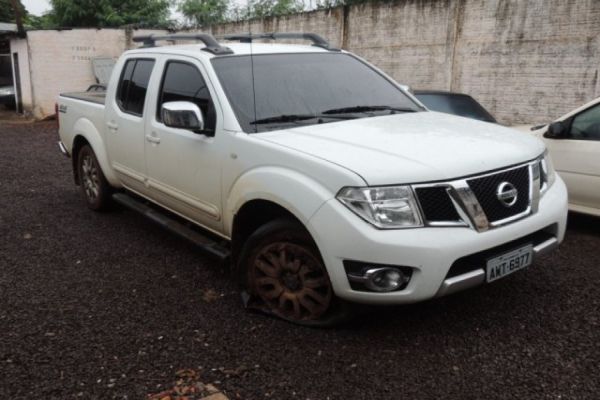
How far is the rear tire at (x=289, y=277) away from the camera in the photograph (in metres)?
3.13

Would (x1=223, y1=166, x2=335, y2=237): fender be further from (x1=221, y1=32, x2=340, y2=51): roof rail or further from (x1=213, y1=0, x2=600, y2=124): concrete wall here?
(x1=213, y1=0, x2=600, y2=124): concrete wall

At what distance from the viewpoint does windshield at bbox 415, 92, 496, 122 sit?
7086 millimetres

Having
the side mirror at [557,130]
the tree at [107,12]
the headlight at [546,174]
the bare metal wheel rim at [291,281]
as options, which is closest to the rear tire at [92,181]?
the bare metal wheel rim at [291,281]

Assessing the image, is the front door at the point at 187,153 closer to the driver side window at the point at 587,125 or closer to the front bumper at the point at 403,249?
the front bumper at the point at 403,249

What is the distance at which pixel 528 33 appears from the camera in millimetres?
8719

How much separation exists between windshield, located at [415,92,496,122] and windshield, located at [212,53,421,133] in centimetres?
287

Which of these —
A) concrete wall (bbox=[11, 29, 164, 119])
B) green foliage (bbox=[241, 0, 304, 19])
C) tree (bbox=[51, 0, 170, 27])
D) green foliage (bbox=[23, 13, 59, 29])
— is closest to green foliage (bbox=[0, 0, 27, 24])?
green foliage (bbox=[23, 13, 59, 29])

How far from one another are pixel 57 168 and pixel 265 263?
22.0ft

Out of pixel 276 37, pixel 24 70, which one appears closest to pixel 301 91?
pixel 276 37

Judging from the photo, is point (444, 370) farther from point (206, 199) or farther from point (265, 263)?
point (206, 199)

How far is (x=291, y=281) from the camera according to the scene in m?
3.29

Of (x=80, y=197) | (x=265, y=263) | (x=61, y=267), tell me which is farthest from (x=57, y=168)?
(x=265, y=263)

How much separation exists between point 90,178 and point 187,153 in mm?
2511

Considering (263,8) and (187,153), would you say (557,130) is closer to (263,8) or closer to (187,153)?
(187,153)
